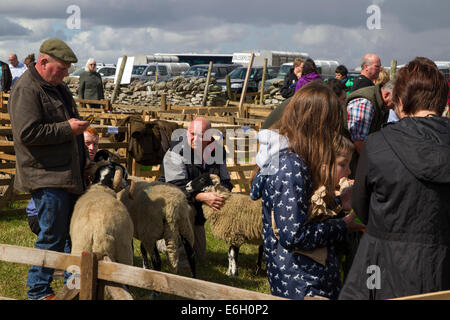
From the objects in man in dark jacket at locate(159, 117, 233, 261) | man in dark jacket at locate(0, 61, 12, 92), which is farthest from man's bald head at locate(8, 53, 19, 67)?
man in dark jacket at locate(159, 117, 233, 261)

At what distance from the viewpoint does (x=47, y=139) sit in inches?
159

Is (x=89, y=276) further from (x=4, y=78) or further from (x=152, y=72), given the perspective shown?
(x=152, y=72)

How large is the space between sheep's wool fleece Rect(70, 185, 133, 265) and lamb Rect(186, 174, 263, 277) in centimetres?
145

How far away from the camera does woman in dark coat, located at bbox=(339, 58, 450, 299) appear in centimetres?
243

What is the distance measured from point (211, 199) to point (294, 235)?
9.95 feet

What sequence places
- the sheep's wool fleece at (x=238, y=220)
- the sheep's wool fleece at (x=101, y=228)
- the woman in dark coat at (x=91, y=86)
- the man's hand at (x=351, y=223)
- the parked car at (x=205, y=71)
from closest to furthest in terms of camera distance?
1. the man's hand at (x=351, y=223)
2. the sheep's wool fleece at (x=101, y=228)
3. the sheep's wool fleece at (x=238, y=220)
4. the woman in dark coat at (x=91, y=86)
5. the parked car at (x=205, y=71)

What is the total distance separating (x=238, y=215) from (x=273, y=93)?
762 inches

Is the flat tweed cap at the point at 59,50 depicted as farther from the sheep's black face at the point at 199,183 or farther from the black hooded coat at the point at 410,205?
the black hooded coat at the point at 410,205

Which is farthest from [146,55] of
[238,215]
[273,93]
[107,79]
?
[238,215]

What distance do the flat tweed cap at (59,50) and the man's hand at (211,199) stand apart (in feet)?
6.74

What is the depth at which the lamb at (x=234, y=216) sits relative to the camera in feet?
18.6

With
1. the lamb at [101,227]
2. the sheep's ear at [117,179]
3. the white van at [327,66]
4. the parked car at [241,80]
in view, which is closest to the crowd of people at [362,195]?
the lamb at [101,227]

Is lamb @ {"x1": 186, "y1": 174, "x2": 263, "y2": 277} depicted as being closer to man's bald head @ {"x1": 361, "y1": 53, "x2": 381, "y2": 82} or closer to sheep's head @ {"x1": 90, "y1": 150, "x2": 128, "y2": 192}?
sheep's head @ {"x1": 90, "y1": 150, "x2": 128, "y2": 192}
